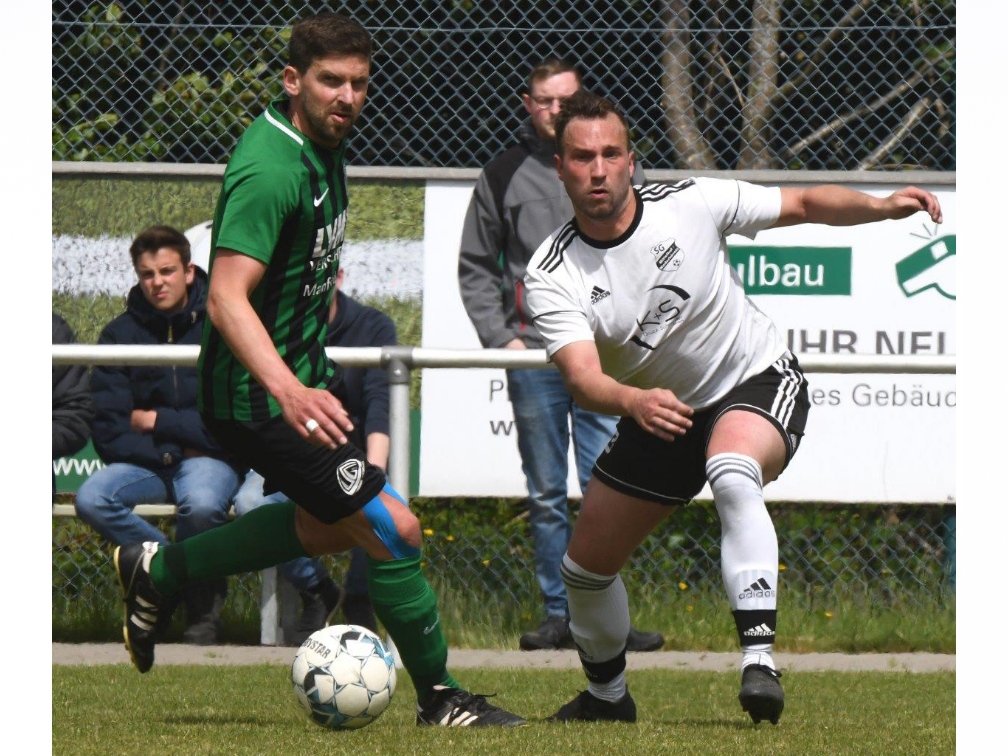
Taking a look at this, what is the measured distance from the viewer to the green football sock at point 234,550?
5.16 m

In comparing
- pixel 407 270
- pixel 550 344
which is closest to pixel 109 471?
pixel 407 270

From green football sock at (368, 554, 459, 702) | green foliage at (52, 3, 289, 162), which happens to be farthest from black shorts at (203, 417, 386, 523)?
green foliage at (52, 3, 289, 162)

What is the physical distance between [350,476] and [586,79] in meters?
4.33

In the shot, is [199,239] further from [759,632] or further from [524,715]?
[759,632]

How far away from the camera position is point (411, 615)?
4.89 m

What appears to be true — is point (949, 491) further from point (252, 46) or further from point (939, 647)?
point (252, 46)

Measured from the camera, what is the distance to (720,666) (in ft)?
23.5

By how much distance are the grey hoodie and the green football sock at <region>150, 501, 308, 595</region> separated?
2.22 m

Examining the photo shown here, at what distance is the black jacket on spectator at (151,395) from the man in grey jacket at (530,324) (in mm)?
1313

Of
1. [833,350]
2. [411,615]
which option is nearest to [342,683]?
[411,615]

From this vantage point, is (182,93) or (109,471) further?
(182,93)

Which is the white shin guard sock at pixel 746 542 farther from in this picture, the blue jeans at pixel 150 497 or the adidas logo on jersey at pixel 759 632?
the blue jeans at pixel 150 497

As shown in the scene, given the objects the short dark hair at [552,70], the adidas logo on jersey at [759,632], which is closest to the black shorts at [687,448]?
the adidas logo on jersey at [759,632]

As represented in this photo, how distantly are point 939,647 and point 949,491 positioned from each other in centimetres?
82
